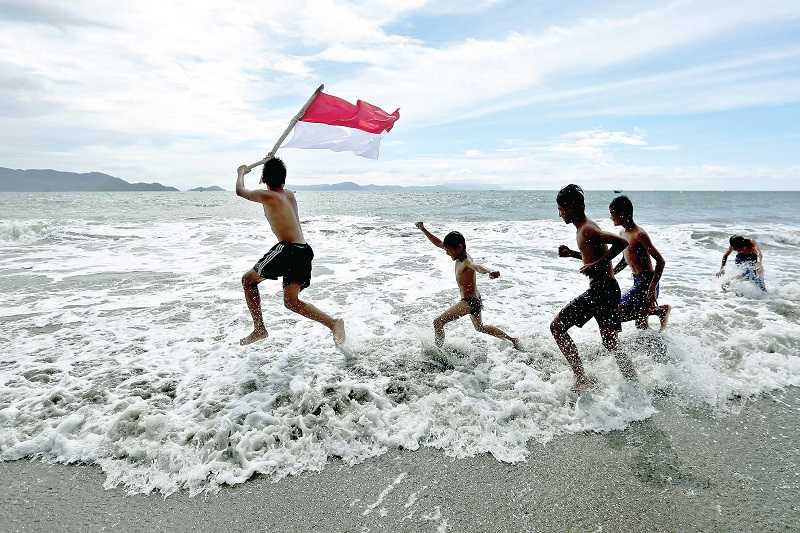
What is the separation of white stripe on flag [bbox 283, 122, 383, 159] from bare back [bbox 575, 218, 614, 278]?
285cm

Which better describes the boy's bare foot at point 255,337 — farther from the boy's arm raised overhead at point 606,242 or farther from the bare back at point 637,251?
the bare back at point 637,251

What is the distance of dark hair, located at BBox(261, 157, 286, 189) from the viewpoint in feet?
15.1

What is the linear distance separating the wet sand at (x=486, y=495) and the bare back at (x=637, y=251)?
7.22 feet

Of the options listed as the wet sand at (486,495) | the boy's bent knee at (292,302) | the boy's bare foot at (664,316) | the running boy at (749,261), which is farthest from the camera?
the running boy at (749,261)

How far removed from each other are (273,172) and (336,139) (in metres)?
1.20

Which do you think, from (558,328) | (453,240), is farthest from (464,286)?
(558,328)

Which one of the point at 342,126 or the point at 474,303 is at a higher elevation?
the point at 342,126

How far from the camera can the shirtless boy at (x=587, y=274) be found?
12.4 ft

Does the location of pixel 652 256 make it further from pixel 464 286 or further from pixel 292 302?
pixel 292 302

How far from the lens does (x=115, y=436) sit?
333cm

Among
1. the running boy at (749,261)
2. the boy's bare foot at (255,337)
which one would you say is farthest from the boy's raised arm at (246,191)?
the running boy at (749,261)

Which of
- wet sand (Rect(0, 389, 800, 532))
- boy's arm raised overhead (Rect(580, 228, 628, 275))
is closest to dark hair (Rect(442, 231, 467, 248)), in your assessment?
boy's arm raised overhead (Rect(580, 228, 628, 275))

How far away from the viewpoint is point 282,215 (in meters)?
4.65

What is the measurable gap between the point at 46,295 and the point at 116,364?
3973 millimetres
